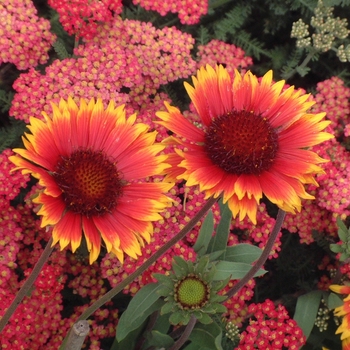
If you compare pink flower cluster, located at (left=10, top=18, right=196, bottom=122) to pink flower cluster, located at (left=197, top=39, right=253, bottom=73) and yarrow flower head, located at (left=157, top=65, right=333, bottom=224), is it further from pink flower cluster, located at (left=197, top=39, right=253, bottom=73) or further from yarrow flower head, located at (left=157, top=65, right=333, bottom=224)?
yarrow flower head, located at (left=157, top=65, right=333, bottom=224)

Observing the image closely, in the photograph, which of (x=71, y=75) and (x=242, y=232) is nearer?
(x=71, y=75)

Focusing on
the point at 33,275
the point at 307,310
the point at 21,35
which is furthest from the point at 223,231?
the point at 21,35

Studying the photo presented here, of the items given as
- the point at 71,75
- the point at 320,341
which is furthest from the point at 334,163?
the point at 71,75

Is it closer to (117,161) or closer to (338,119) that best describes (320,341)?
(338,119)

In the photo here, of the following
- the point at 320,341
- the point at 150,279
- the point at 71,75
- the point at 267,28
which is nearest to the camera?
the point at 150,279

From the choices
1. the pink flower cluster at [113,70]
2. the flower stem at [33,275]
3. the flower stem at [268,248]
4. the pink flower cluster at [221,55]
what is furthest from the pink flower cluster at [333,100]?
the flower stem at [33,275]

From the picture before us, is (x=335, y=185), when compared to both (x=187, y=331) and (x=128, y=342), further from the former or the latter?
(x=128, y=342)

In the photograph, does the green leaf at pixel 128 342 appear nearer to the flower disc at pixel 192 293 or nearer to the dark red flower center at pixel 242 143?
the flower disc at pixel 192 293
